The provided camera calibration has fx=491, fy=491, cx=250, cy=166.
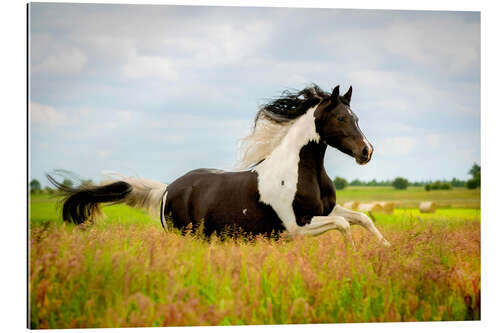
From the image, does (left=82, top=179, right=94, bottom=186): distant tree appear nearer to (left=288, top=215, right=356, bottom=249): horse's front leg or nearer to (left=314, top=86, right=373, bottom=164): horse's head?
(left=288, top=215, right=356, bottom=249): horse's front leg

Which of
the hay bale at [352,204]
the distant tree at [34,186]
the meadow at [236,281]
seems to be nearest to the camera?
the meadow at [236,281]

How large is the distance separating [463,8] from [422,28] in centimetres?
45

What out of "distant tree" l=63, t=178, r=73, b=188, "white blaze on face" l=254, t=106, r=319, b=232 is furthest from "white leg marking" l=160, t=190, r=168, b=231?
"white blaze on face" l=254, t=106, r=319, b=232

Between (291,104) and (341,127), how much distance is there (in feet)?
2.16

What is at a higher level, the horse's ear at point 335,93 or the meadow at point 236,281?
the horse's ear at point 335,93

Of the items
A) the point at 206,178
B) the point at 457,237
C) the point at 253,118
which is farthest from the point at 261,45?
the point at 457,237

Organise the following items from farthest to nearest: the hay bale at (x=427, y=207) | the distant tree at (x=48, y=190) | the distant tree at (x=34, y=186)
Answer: the hay bale at (x=427, y=207) → the distant tree at (x=48, y=190) → the distant tree at (x=34, y=186)

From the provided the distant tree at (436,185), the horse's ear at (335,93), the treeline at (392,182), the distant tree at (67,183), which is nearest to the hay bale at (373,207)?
the treeline at (392,182)

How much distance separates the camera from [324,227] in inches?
178

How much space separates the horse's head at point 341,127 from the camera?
14.5 ft

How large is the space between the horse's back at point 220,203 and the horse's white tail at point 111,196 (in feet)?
0.84

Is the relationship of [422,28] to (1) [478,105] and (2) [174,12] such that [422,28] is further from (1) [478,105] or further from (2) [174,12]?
(2) [174,12]

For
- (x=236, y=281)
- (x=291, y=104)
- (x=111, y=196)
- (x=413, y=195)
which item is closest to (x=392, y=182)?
(x=413, y=195)

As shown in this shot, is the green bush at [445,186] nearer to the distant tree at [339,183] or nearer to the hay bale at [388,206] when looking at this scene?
the hay bale at [388,206]
